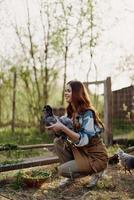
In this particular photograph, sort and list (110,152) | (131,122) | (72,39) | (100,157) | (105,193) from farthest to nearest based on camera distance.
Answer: (72,39) → (131,122) → (110,152) → (100,157) → (105,193)

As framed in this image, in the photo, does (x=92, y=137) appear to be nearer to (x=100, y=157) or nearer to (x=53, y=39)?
(x=100, y=157)

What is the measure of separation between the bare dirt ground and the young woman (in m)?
0.13

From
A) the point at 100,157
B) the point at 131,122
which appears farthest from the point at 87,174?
the point at 131,122

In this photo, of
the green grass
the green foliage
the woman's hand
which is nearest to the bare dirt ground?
the green foliage

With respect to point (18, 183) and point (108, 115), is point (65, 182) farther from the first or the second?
point (108, 115)

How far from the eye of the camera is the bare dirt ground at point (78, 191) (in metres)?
4.59

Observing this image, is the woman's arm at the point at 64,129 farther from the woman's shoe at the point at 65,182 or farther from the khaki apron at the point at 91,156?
the woman's shoe at the point at 65,182

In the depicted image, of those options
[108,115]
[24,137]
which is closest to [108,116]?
[108,115]

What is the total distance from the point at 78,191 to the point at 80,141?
552mm

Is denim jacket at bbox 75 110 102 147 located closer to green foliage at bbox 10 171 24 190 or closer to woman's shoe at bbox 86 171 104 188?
A: woman's shoe at bbox 86 171 104 188

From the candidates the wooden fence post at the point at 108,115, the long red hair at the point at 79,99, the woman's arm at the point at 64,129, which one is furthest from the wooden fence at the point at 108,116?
the woman's arm at the point at 64,129

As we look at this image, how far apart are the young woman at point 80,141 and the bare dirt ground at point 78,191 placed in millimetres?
131

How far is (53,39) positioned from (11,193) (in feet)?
26.3

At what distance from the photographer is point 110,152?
7.52 m
